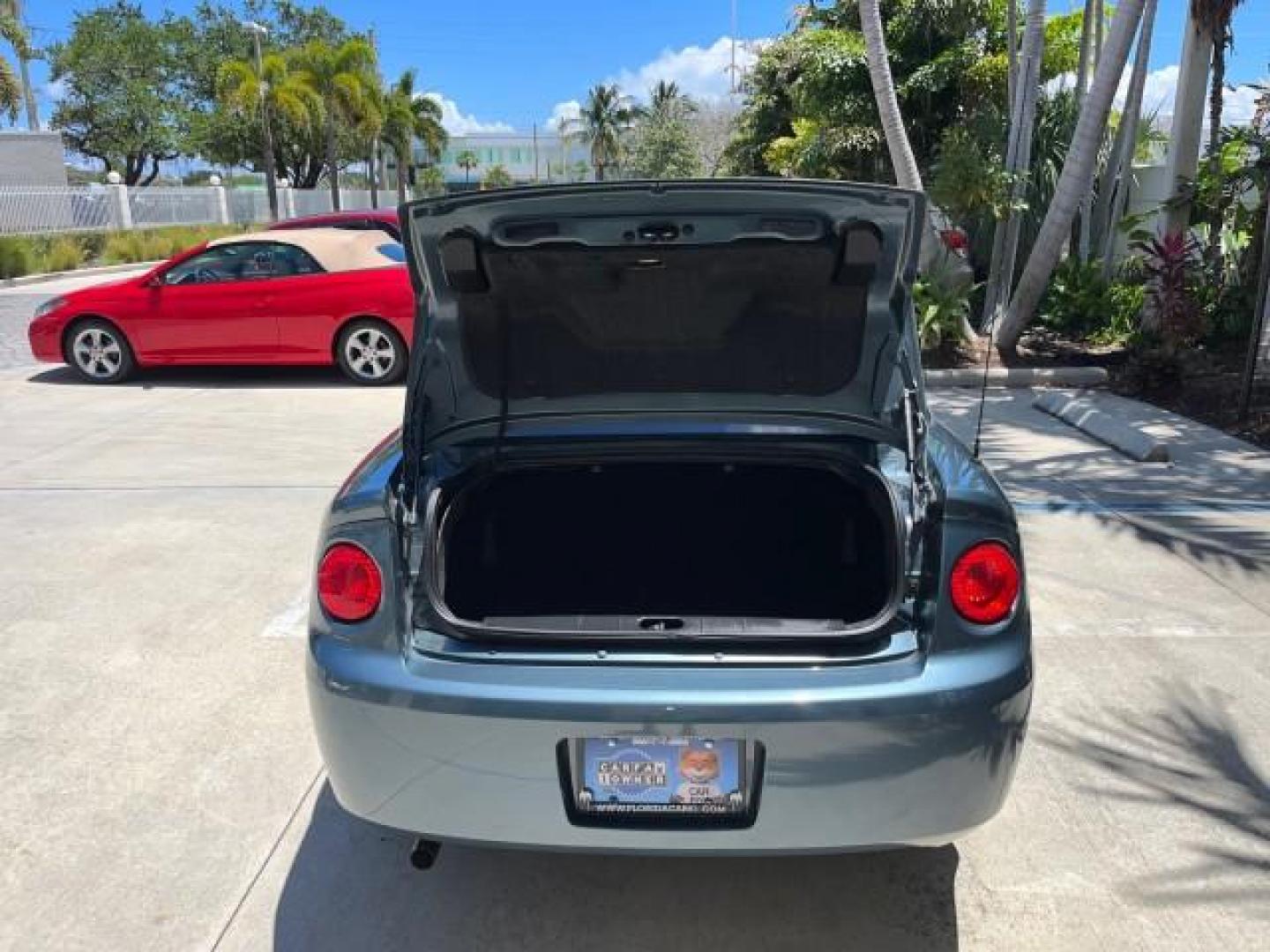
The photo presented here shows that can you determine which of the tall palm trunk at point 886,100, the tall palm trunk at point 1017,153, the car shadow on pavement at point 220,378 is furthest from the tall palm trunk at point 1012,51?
the car shadow on pavement at point 220,378

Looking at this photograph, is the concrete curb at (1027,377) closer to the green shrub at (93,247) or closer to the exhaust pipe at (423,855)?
the exhaust pipe at (423,855)

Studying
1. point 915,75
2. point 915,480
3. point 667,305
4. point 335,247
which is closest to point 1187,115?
point 915,75

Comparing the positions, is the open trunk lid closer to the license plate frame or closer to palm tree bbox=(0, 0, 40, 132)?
the license plate frame

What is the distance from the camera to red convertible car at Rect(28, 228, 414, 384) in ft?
30.9

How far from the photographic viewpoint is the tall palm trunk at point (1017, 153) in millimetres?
9555

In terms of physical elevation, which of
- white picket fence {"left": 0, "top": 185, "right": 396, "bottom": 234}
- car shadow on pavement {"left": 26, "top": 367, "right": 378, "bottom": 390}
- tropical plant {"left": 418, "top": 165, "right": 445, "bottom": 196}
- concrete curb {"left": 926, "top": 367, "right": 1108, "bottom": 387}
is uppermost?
tropical plant {"left": 418, "top": 165, "right": 445, "bottom": 196}

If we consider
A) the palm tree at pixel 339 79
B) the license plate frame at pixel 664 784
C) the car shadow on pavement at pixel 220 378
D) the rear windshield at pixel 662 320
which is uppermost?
the palm tree at pixel 339 79

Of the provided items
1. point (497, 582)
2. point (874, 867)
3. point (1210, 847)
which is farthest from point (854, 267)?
point (1210, 847)

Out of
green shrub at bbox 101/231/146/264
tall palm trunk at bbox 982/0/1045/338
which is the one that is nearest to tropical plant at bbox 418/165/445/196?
green shrub at bbox 101/231/146/264

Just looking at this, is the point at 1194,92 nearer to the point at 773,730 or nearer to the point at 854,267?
the point at 854,267

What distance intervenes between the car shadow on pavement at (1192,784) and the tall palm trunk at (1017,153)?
6043 mm

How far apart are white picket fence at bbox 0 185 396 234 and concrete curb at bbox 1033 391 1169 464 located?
76.8ft

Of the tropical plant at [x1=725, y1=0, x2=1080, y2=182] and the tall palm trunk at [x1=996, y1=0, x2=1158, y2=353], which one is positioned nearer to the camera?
the tall palm trunk at [x1=996, y1=0, x2=1158, y2=353]

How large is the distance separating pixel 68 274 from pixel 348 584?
23280 millimetres
